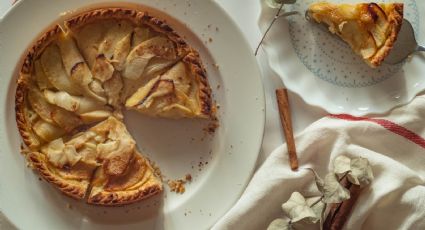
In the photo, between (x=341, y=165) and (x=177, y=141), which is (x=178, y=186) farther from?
(x=341, y=165)

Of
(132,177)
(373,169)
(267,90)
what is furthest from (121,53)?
(373,169)

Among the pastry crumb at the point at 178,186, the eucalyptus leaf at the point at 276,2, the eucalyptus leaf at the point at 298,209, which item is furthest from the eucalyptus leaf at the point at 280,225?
the eucalyptus leaf at the point at 276,2

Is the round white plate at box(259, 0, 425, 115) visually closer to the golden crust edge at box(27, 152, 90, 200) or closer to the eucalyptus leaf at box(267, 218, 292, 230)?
the eucalyptus leaf at box(267, 218, 292, 230)

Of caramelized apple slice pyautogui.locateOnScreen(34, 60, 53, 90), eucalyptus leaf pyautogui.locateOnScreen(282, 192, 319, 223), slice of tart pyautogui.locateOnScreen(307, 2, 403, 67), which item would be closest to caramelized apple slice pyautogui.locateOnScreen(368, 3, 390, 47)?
slice of tart pyautogui.locateOnScreen(307, 2, 403, 67)

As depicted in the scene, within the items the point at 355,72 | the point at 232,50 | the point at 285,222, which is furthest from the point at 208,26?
the point at 285,222

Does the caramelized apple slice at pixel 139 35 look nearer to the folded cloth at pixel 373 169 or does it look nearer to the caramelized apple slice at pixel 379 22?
the folded cloth at pixel 373 169

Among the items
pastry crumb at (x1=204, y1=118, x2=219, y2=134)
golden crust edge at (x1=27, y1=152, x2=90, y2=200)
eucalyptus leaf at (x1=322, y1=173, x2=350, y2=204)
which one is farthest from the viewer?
pastry crumb at (x1=204, y1=118, x2=219, y2=134)
